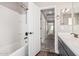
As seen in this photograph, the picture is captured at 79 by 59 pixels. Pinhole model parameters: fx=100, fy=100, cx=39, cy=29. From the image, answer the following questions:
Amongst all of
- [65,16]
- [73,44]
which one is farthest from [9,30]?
[73,44]

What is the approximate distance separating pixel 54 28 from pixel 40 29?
19.9 inches

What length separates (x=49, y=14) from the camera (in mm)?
3451

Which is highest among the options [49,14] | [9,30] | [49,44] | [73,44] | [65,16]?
[49,14]

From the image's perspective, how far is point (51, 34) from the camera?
3.47 m

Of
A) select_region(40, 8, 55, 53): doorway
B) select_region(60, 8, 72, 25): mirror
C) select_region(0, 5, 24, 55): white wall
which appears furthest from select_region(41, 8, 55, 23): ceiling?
select_region(0, 5, 24, 55): white wall

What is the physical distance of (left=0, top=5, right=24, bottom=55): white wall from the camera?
9.01ft

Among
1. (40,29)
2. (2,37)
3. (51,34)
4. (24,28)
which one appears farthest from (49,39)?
(2,37)

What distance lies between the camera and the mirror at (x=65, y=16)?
3.01 metres

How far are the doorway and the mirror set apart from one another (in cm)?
29

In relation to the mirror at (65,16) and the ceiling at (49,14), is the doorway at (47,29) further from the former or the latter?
the mirror at (65,16)

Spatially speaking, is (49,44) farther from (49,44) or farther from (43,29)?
(43,29)

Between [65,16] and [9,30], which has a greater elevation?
[65,16]

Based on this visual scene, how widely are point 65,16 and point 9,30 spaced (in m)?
1.79

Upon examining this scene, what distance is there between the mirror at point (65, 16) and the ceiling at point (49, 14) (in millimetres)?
300
